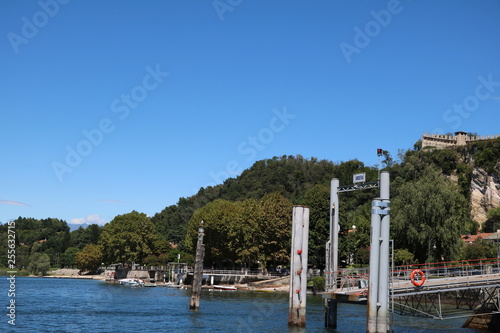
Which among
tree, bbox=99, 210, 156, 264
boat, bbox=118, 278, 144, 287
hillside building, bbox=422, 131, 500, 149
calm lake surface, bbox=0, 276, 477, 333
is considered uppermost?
hillside building, bbox=422, 131, 500, 149

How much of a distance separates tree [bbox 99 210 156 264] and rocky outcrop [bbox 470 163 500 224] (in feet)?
251

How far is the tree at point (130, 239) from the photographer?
110 m

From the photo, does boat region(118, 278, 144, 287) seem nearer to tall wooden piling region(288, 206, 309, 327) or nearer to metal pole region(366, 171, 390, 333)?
tall wooden piling region(288, 206, 309, 327)

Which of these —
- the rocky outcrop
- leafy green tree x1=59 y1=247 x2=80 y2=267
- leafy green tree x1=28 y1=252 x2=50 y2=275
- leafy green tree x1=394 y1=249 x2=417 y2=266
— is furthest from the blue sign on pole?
leafy green tree x1=59 y1=247 x2=80 y2=267

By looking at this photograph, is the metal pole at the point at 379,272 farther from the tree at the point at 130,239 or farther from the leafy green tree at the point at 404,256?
the tree at the point at 130,239

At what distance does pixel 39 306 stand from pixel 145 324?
16.8 metres

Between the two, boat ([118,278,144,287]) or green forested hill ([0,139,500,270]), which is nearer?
green forested hill ([0,139,500,270])

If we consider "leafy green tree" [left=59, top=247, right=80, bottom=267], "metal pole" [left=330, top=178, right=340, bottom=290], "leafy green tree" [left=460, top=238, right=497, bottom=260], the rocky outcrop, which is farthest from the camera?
"leafy green tree" [left=59, top=247, right=80, bottom=267]

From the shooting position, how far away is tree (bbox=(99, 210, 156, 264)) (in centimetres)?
10950

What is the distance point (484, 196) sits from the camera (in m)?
128

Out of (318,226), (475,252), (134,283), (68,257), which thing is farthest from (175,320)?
(68,257)

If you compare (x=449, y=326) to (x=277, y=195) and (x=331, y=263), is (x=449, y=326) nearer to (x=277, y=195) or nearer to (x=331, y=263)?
(x=331, y=263)

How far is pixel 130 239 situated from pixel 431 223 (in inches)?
2615

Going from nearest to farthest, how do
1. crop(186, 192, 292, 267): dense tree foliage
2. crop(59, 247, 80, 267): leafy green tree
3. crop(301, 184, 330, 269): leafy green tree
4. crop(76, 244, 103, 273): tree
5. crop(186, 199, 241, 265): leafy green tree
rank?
crop(301, 184, 330, 269): leafy green tree < crop(186, 192, 292, 267): dense tree foliage < crop(186, 199, 241, 265): leafy green tree < crop(76, 244, 103, 273): tree < crop(59, 247, 80, 267): leafy green tree
